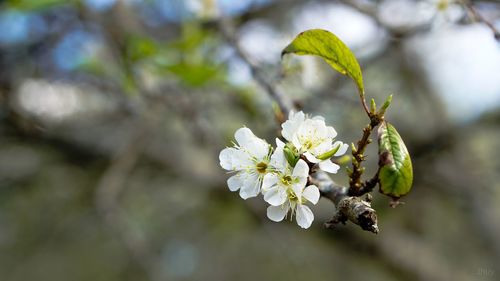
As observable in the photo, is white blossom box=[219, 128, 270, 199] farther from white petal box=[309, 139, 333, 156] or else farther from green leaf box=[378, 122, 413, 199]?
green leaf box=[378, 122, 413, 199]

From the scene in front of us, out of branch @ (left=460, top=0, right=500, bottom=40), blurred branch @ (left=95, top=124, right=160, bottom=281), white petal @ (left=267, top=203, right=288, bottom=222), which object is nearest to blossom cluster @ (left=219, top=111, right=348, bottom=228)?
white petal @ (left=267, top=203, right=288, bottom=222)

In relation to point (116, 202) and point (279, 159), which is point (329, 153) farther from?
point (116, 202)

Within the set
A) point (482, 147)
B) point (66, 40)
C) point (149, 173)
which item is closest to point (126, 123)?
point (149, 173)

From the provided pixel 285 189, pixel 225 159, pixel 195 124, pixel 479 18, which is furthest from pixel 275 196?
pixel 195 124

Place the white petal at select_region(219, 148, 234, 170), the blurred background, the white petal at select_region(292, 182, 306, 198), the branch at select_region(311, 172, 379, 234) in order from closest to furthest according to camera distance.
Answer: the branch at select_region(311, 172, 379, 234), the white petal at select_region(292, 182, 306, 198), the white petal at select_region(219, 148, 234, 170), the blurred background

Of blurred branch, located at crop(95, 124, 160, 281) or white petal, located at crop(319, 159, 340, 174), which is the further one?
blurred branch, located at crop(95, 124, 160, 281)

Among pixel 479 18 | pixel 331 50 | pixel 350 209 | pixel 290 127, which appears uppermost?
pixel 479 18

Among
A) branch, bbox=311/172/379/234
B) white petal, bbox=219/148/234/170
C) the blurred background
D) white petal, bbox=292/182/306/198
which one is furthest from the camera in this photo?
the blurred background

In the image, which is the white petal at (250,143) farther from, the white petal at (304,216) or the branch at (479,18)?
the branch at (479,18)
